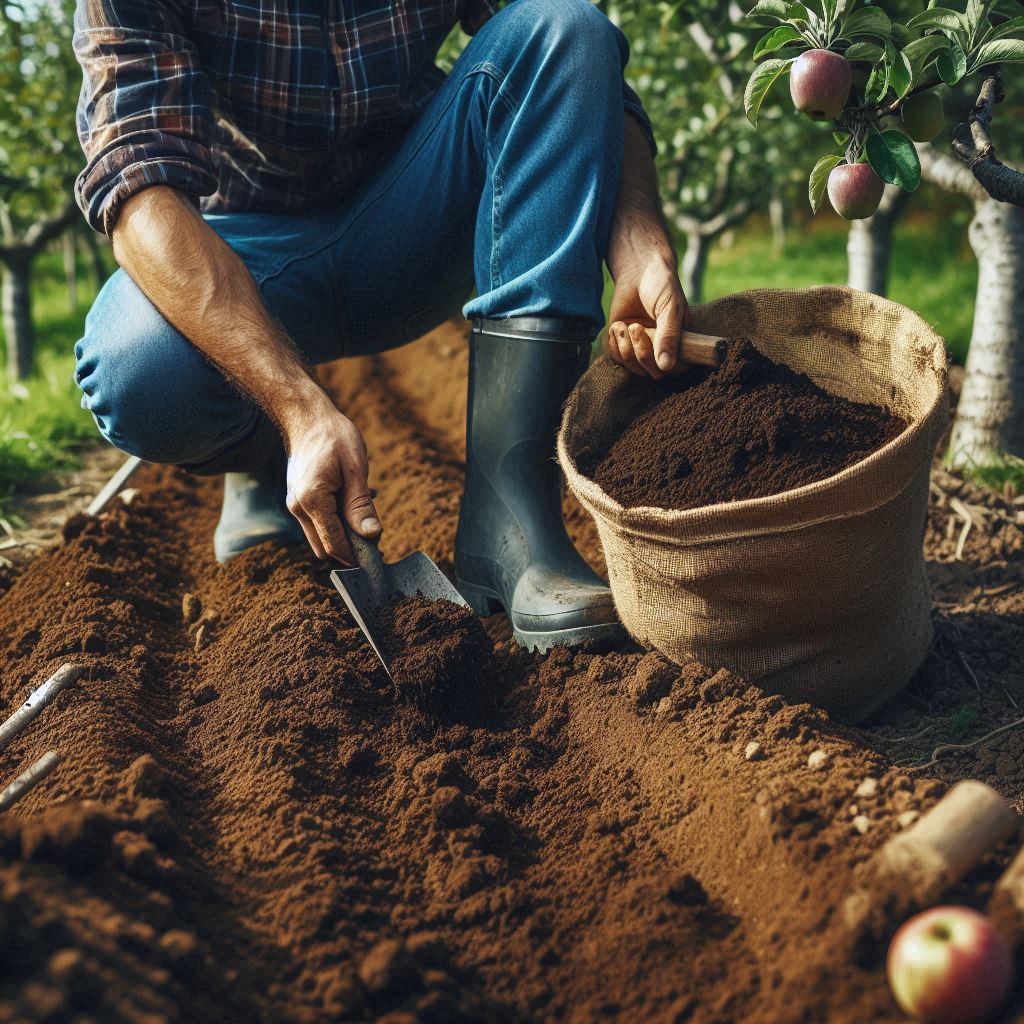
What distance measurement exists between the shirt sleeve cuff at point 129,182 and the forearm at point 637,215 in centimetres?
79

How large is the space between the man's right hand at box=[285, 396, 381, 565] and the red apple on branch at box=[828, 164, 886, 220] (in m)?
0.87

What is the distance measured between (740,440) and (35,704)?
1.20m

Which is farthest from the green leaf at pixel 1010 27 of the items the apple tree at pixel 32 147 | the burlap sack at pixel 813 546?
the apple tree at pixel 32 147

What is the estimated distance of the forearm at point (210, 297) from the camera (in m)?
1.79

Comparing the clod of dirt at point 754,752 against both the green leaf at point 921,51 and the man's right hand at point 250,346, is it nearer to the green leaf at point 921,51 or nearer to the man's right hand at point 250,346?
the man's right hand at point 250,346

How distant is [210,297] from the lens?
1826 mm

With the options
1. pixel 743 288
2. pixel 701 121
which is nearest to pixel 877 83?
pixel 701 121

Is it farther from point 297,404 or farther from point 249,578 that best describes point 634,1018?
point 249,578

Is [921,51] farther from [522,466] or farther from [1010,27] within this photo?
[522,466]

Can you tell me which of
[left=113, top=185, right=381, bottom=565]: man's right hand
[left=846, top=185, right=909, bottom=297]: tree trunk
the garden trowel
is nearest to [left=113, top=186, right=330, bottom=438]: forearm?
[left=113, top=185, right=381, bottom=565]: man's right hand

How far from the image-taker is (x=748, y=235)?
1077 cm

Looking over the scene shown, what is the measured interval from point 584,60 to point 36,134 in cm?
366

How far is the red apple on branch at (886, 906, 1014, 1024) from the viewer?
97cm

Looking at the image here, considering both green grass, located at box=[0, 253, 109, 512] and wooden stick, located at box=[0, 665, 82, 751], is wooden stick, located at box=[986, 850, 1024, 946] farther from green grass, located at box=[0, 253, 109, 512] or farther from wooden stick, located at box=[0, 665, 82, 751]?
green grass, located at box=[0, 253, 109, 512]
